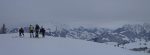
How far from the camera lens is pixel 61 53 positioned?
109 ft

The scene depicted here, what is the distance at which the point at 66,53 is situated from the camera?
110 ft

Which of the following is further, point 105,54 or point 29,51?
point 105,54

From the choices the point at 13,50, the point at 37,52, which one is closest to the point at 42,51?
the point at 37,52

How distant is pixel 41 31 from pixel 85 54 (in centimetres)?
1759

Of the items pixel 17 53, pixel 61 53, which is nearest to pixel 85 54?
pixel 61 53

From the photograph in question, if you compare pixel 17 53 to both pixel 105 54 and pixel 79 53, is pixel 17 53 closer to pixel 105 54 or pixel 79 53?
pixel 79 53

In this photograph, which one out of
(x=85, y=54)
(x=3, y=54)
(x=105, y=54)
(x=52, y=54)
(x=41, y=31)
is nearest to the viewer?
(x=3, y=54)

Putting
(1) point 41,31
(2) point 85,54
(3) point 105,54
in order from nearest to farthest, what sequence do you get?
(2) point 85,54, (3) point 105,54, (1) point 41,31

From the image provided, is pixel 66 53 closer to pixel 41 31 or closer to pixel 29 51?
pixel 29 51

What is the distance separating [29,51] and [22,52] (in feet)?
3.61

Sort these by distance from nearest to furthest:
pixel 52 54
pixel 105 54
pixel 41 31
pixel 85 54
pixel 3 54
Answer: pixel 3 54 → pixel 52 54 → pixel 85 54 → pixel 105 54 → pixel 41 31

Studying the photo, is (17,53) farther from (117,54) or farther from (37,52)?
(117,54)

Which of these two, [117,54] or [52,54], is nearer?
[52,54]

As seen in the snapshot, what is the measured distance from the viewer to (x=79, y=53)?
34500mm
